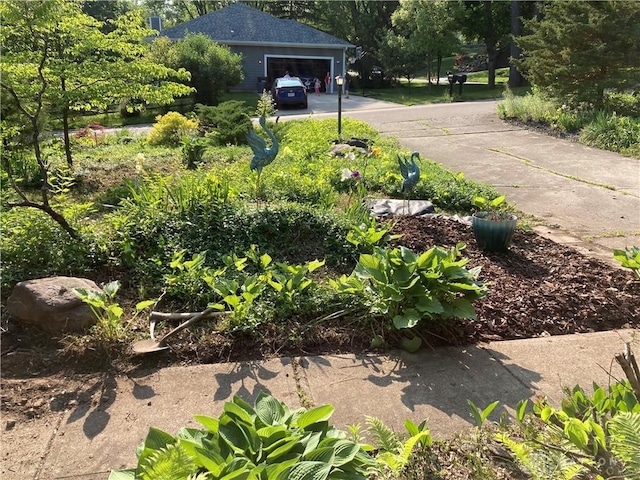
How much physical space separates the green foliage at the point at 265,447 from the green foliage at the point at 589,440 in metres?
0.59

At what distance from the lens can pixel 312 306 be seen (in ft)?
10.5

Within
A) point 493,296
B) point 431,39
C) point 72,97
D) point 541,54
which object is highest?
point 431,39

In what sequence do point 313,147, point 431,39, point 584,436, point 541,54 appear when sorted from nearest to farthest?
point 584,436 → point 313,147 → point 541,54 → point 431,39

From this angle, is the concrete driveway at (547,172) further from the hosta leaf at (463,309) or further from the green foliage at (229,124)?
the green foliage at (229,124)

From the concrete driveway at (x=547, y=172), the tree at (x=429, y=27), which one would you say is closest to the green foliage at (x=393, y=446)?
the concrete driveway at (x=547, y=172)

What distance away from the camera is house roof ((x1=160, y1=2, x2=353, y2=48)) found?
1115 inches

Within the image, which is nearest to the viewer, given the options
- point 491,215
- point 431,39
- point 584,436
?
point 584,436

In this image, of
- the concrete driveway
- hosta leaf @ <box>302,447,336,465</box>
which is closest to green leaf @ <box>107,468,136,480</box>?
hosta leaf @ <box>302,447,336,465</box>

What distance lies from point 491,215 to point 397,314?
1944mm

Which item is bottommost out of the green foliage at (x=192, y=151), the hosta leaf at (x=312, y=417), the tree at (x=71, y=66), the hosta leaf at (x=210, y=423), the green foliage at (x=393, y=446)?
the green foliage at (x=393, y=446)

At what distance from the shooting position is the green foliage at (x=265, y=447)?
1.38 meters

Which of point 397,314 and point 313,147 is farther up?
point 313,147

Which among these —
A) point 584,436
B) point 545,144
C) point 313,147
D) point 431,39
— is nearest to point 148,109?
point 313,147

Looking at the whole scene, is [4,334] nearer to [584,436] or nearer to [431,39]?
[584,436]
